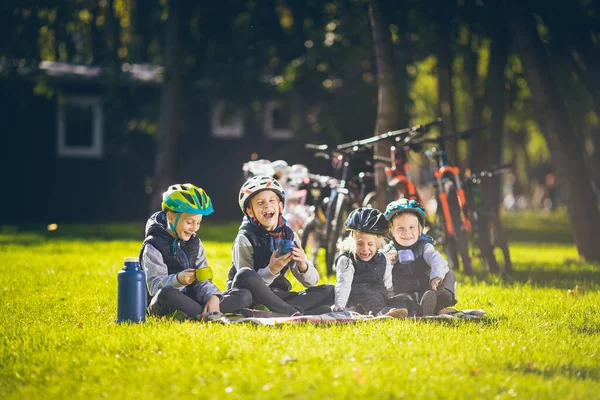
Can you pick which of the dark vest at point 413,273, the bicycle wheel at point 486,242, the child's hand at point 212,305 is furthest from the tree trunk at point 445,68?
the child's hand at point 212,305

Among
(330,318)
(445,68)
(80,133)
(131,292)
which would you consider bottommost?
(330,318)

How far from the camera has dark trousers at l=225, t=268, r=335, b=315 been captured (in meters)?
7.97

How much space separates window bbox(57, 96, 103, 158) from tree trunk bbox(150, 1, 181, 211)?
535 centimetres

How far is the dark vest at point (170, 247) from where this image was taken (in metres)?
7.80

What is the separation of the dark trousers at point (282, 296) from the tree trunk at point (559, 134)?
23.0 feet

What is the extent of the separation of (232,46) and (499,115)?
24.5 ft

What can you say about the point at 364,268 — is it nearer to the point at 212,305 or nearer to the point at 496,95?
the point at 212,305

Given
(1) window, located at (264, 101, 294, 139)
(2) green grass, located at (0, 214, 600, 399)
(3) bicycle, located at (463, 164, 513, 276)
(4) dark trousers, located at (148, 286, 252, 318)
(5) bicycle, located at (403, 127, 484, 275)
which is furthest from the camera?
(1) window, located at (264, 101, 294, 139)

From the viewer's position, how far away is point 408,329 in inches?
285

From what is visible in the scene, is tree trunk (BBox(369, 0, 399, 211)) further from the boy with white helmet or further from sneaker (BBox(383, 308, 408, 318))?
sneaker (BBox(383, 308, 408, 318))

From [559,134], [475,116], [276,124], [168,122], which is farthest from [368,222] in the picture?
[276,124]

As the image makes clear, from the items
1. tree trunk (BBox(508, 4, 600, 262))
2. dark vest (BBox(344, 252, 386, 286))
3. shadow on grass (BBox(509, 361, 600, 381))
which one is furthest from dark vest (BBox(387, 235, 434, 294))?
tree trunk (BBox(508, 4, 600, 262))

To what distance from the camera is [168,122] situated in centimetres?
2220

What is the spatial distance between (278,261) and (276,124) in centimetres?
2248
